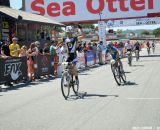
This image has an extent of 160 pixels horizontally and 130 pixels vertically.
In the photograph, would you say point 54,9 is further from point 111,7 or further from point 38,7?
point 111,7

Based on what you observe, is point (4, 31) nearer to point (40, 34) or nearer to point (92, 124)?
point (40, 34)

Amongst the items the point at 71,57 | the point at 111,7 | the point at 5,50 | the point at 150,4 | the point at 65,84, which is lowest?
the point at 65,84

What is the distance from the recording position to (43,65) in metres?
20.4

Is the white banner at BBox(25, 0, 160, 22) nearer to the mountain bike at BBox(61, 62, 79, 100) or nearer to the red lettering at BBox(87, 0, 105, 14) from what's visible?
the red lettering at BBox(87, 0, 105, 14)

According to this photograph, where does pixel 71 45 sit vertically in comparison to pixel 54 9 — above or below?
below

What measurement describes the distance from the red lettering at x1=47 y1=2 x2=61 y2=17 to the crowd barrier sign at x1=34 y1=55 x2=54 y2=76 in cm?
2973

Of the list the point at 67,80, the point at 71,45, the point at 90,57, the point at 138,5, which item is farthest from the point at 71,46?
the point at 138,5

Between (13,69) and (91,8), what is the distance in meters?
32.7

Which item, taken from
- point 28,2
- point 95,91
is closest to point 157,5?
point 28,2

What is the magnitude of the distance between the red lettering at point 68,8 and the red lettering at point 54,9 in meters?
0.90

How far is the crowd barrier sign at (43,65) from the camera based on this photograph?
1959 cm

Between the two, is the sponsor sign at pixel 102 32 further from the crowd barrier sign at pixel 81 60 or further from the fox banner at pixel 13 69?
the fox banner at pixel 13 69

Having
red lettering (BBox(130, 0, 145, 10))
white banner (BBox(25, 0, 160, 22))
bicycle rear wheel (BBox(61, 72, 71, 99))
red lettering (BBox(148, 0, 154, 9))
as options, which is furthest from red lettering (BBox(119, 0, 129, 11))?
bicycle rear wheel (BBox(61, 72, 71, 99))

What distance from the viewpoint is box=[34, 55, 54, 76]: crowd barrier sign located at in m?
19.6
